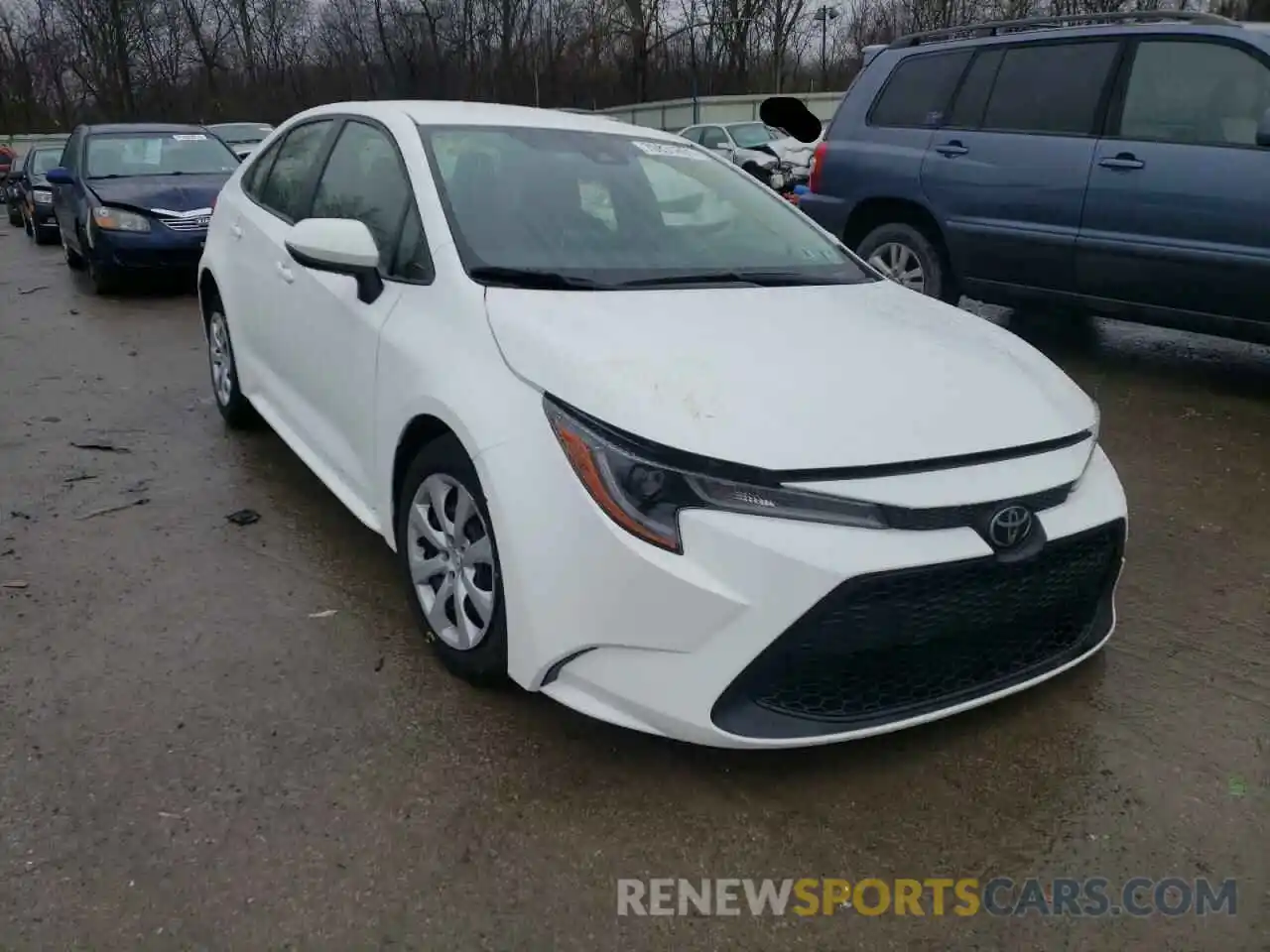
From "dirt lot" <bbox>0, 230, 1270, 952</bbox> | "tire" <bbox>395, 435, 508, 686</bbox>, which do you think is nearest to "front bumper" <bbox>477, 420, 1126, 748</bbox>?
"tire" <bbox>395, 435, 508, 686</bbox>

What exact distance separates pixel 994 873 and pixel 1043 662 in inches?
23.8

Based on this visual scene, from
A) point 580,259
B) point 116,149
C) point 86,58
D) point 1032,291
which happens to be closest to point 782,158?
point 116,149

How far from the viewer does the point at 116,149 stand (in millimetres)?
10430

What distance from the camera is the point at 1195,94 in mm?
5453

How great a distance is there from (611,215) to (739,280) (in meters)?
0.49

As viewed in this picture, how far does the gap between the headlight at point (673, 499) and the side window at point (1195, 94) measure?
166 inches

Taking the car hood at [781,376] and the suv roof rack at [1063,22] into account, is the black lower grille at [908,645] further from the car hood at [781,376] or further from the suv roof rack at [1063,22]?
the suv roof rack at [1063,22]

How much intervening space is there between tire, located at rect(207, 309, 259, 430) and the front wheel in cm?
377

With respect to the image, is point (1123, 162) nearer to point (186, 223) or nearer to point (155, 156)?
point (186, 223)

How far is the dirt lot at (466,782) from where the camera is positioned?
2.13 m

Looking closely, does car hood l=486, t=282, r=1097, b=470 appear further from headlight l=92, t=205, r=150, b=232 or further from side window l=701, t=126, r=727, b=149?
side window l=701, t=126, r=727, b=149

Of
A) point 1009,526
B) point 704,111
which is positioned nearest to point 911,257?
point 1009,526

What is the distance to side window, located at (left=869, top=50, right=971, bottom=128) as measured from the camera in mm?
6602

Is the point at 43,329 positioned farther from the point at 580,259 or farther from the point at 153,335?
the point at 580,259
